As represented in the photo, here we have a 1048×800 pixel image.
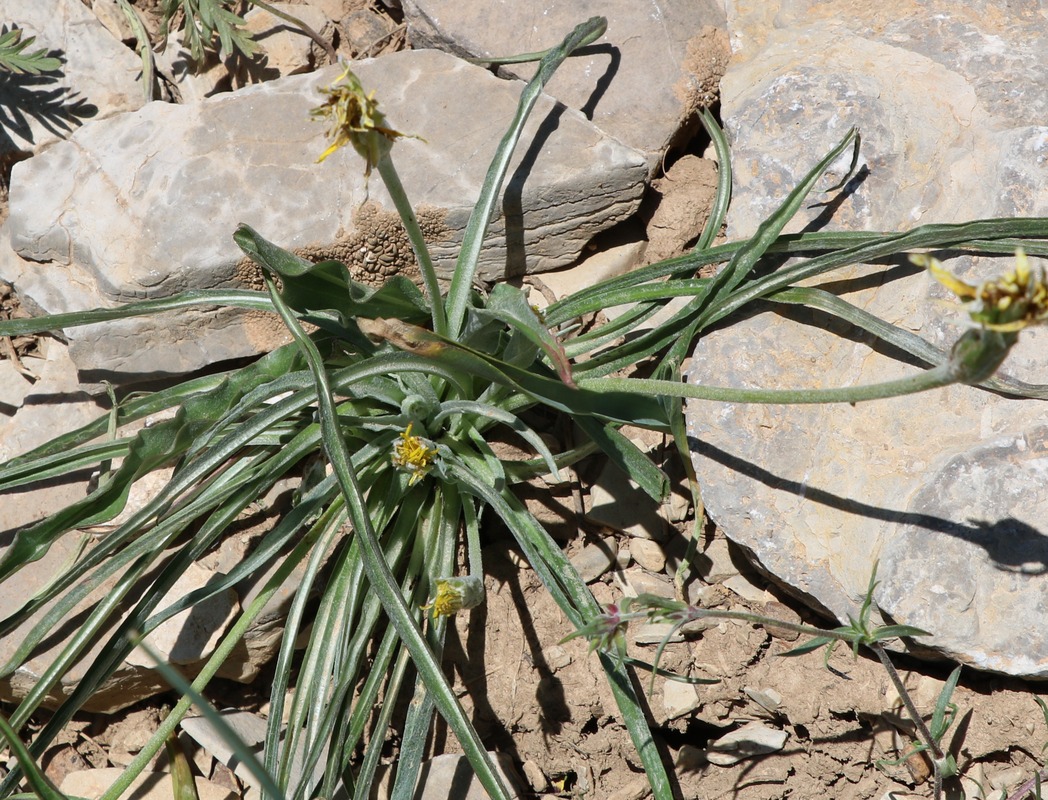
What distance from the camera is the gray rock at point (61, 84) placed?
2.78 metres

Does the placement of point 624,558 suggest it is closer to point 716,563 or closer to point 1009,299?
point 716,563

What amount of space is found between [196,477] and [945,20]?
2208 millimetres

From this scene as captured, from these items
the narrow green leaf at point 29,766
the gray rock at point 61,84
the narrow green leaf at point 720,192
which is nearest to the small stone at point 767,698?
the narrow green leaf at point 720,192

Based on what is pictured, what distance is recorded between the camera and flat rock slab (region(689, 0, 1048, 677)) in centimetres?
185

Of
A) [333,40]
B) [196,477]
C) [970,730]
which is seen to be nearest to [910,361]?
[970,730]

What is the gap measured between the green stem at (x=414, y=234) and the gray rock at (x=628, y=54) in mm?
915

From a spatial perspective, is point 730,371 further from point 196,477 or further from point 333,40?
point 333,40

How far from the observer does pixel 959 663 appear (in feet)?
6.30

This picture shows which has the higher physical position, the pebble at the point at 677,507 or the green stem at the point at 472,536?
the green stem at the point at 472,536

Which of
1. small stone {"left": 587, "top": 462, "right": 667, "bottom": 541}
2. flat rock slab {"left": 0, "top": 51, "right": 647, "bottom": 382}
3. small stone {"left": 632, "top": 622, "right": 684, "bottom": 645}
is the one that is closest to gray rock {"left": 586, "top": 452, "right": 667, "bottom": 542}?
small stone {"left": 587, "top": 462, "right": 667, "bottom": 541}

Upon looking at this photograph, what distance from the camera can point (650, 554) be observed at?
2270mm

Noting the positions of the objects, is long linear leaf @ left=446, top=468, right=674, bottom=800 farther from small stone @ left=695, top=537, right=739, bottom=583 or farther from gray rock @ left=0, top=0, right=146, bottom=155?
gray rock @ left=0, top=0, right=146, bottom=155

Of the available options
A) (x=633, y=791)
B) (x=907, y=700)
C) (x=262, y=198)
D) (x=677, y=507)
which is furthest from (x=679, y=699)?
(x=262, y=198)

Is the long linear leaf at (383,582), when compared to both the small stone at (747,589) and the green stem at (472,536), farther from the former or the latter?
the small stone at (747,589)
